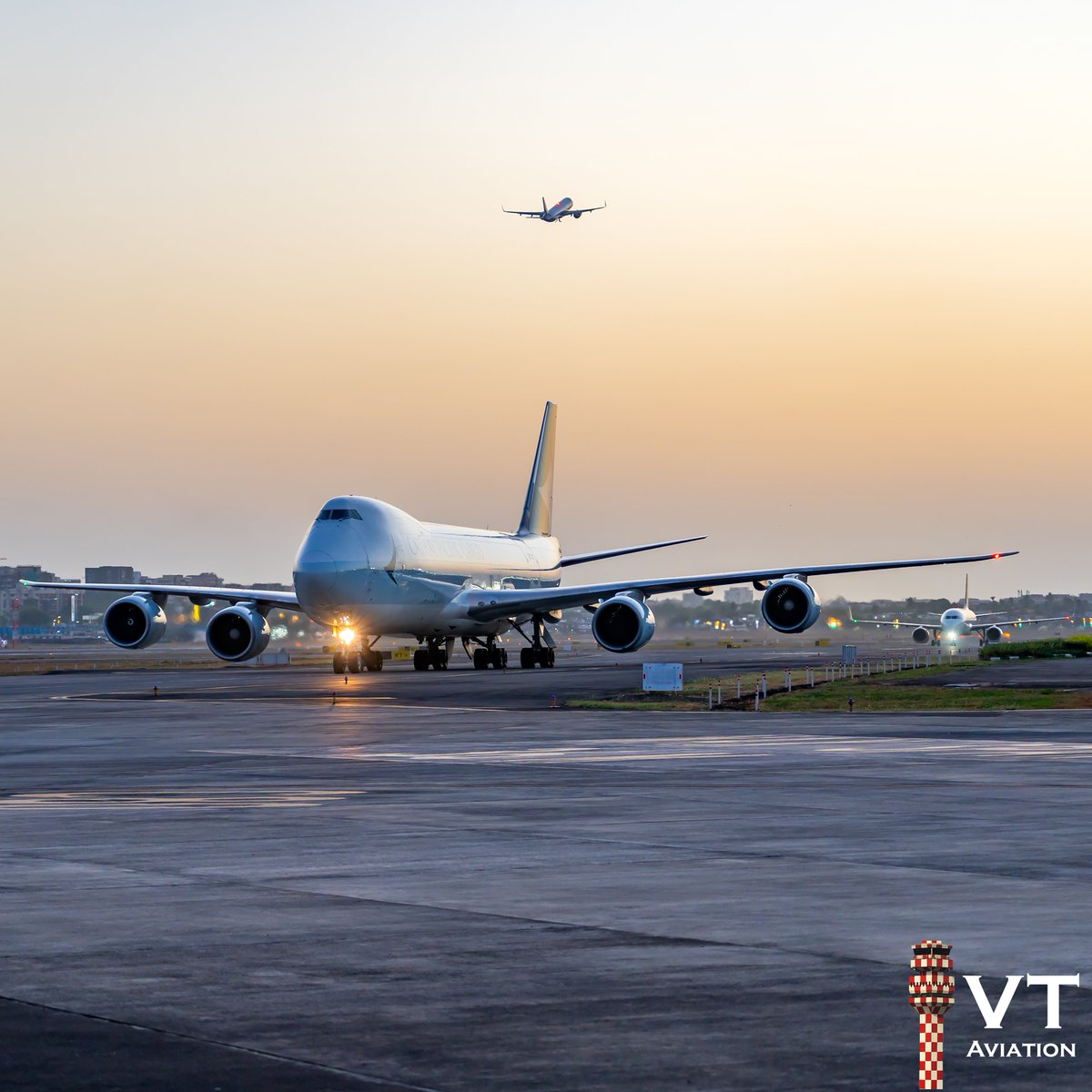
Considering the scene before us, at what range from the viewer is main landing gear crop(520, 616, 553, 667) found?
70.4 metres

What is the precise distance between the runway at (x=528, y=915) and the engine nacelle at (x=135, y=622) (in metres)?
34.7

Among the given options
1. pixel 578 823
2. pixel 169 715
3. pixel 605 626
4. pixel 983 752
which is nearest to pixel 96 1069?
pixel 578 823

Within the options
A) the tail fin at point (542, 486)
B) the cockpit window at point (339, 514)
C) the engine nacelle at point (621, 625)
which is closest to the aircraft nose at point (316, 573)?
the cockpit window at point (339, 514)

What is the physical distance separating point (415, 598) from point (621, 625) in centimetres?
894

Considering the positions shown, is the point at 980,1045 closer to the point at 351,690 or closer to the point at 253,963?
the point at 253,963

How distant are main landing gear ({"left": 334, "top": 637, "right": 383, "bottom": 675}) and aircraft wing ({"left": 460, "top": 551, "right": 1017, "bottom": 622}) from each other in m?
4.11

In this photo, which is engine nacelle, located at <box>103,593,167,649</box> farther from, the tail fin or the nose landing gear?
the tail fin

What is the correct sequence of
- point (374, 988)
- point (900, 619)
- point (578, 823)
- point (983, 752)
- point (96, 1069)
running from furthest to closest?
1. point (900, 619)
2. point (983, 752)
3. point (578, 823)
4. point (374, 988)
5. point (96, 1069)

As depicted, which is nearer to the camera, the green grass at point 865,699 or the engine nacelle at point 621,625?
the green grass at point 865,699

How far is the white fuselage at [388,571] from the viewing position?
190 feet

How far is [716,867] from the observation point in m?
14.0

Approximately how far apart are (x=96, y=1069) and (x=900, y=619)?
15376cm

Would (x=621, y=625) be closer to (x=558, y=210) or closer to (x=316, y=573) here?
(x=316, y=573)

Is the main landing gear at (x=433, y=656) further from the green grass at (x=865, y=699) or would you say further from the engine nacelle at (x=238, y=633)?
the green grass at (x=865, y=699)
